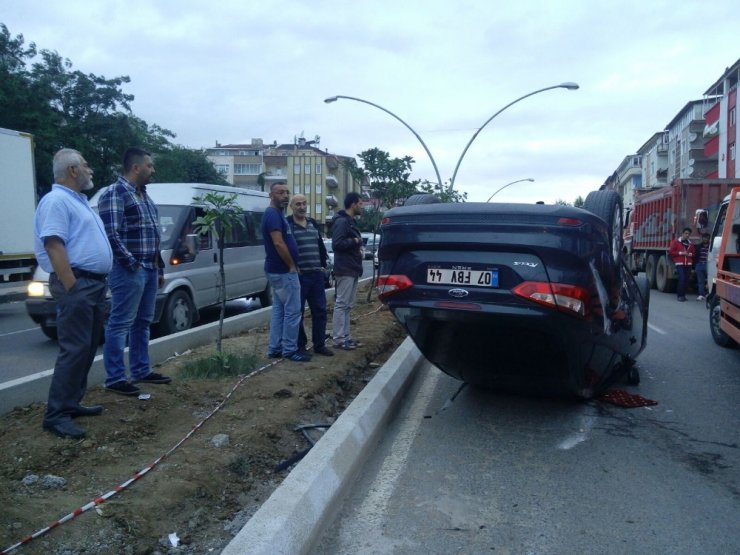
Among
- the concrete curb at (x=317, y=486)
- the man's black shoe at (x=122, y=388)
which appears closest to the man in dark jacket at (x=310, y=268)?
the concrete curb at (x=317, y=486)

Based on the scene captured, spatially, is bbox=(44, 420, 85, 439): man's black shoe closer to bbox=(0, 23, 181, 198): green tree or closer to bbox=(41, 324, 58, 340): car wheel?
bbox=(41, 324, 58, 340): car wheel

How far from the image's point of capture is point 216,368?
6.16 metres

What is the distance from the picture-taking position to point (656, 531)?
348cm

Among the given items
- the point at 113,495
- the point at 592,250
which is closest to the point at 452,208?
the point at 592,250

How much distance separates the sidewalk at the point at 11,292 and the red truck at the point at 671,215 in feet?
51.9

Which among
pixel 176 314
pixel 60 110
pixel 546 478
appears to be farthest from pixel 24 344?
pixel 60 110

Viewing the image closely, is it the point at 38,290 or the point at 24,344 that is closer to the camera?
the point at 38,290

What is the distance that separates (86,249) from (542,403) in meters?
4.05

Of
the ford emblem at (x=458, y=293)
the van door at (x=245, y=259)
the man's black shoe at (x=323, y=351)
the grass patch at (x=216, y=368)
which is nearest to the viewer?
the ford emblem at (x=458, y=293)

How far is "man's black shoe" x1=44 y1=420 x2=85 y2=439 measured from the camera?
4.13 meters

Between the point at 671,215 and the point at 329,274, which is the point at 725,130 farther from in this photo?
the point at 329,274

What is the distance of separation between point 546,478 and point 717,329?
20.8 ft

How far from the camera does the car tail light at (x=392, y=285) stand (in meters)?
4.91

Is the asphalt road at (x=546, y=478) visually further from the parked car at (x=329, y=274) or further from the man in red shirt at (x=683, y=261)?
the man in red shirt at (x=683, y=261)
